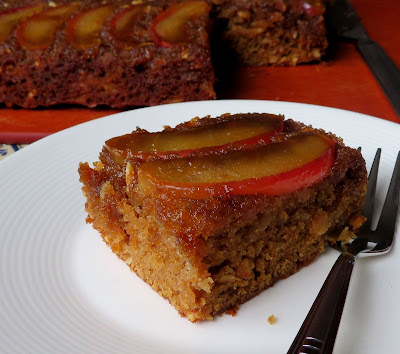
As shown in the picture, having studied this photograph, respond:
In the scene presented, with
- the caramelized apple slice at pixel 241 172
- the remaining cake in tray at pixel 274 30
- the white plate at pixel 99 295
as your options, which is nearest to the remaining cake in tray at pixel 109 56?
the remaining cake in tray at pixel 274 30

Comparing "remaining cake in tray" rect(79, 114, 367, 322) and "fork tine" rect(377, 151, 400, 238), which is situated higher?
"remaining cake in tray" rect(79, 114, 367, 322)

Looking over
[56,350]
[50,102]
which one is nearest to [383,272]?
[56,350]

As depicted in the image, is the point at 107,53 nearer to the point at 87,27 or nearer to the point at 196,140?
the point at 87,27

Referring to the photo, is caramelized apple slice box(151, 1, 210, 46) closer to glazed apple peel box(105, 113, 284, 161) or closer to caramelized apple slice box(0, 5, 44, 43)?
caramelized apple slice box(0, 5, 44, 43)

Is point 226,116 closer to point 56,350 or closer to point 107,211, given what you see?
point 107,211

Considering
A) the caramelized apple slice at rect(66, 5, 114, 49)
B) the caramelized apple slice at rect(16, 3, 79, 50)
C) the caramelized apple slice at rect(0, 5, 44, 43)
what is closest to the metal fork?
the caramelized apple slice at rect(66, 5, 114, 49)

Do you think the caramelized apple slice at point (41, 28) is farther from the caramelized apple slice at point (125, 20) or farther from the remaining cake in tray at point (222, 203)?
the remaining cake in tray at point (222, 203)

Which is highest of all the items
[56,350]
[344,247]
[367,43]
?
[56,350]
